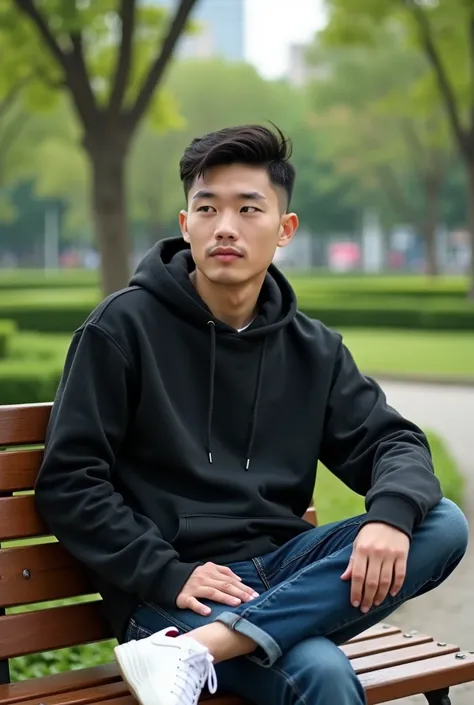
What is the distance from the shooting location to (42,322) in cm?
2623

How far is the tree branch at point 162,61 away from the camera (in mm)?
14688

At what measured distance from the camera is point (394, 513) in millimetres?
2951

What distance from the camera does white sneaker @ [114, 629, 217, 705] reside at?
271 cm

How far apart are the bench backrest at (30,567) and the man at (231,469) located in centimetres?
13

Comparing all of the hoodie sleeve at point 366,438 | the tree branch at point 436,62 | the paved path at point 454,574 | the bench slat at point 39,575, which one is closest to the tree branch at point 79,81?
the paved path at point 454,574

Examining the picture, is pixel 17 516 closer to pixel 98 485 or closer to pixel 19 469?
pixel 19 469

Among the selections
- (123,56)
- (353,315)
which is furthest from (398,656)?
(353,315)

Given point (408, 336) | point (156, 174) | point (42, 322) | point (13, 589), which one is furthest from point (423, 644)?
point (156, 174)

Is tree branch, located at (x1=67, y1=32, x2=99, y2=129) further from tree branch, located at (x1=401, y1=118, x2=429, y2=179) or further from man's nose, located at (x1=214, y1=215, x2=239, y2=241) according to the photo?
tree branch, located at (x1=401, y1=118, x2=429, y2=179)

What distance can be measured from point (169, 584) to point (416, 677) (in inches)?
26.0

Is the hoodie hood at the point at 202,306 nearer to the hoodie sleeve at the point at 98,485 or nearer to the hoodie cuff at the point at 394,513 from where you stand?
the hoodie sleeve at the point at 98,485

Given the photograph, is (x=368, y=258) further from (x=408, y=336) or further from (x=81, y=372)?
(x=81, y=372)

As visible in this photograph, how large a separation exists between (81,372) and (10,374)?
765cm

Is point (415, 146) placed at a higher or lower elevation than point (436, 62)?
higher
